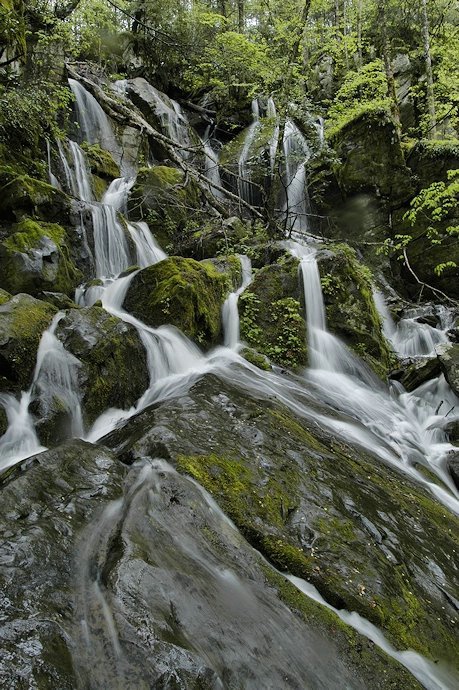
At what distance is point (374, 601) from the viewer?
264 centimetres

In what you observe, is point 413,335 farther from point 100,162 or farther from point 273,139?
point 100,162

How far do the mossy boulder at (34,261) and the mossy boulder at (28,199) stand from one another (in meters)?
0.44

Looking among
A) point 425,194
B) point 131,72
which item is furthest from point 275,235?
point 131,72

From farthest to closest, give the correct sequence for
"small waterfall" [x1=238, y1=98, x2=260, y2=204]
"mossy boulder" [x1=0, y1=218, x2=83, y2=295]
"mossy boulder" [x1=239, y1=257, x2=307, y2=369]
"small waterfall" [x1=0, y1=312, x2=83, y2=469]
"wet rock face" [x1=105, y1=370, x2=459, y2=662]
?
"small waterfall" [x1=238, y1=98, x2=260, y2=204]
"mossy boulder" [x1=239, y1=257, x2=307, y2=369]
"mossy boulder" [x1=0, y1=218, x2=83, y2=295]
"small waterfall" [x1=0, y1=312, x2=83, y2=469]
"wet rock face" [x1=105, y1=370, x2=459, y2=662]

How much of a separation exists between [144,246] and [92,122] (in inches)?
268

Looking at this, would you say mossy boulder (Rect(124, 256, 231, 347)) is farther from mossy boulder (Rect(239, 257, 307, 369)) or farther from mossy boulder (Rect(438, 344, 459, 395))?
mossy boulder (Rect(438, 344, 459, 395))

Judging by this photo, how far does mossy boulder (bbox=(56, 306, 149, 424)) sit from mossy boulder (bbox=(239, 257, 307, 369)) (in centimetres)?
247

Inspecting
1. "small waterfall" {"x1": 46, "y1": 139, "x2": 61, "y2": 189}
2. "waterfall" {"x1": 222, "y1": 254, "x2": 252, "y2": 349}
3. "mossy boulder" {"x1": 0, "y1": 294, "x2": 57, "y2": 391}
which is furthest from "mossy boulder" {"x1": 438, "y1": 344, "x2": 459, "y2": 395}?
"small waterfall" {"x1": 46, "y1": 139, "x2": 61, "y2": 189}

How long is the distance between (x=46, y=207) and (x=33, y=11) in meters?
5.45

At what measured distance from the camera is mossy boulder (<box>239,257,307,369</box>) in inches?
298

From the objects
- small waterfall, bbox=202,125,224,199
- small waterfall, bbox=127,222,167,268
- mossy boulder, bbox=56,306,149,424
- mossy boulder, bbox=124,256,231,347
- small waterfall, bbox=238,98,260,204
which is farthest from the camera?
small waterfall, bbox=238,98,260,204

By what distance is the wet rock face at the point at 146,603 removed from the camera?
178cm

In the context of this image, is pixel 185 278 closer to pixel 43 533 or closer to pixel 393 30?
pixel 43 533

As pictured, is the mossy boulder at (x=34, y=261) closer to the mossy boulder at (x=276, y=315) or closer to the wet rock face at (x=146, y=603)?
the mossy boulder at (x=276, y=315)
